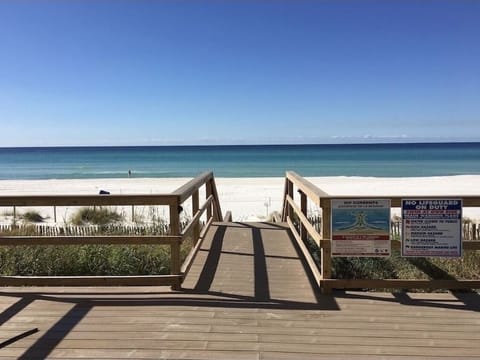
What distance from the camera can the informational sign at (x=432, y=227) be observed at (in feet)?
13.8

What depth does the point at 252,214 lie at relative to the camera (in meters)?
15.0

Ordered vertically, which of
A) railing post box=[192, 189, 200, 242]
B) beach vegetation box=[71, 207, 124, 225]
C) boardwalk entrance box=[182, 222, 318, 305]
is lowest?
beach vegetation box=[71, 207, 124, 225]

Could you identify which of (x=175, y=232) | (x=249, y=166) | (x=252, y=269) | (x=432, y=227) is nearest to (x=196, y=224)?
(x=252, y=269)

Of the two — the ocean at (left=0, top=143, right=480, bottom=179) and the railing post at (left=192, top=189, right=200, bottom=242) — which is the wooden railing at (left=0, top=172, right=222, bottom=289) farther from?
the ocean at (left=0, top=143, right=480, bottom=179)

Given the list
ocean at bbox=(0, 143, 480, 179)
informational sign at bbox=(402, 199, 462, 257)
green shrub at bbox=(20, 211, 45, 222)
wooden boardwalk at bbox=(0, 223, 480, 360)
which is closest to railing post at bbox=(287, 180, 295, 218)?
wooden boardwalk at bbox=(0, 223, 480, 360)

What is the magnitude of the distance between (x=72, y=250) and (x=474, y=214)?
1273 cm

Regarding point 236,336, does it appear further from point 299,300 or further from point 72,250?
point 72,250

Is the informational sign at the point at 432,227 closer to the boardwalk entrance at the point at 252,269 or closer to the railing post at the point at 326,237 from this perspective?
the railing post at the point at 326,237

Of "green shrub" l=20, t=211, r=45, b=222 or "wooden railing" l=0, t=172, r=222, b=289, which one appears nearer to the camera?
"wooden railing" l=0, t=172, r=222, b=289

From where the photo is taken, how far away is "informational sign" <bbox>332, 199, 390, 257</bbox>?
4262 mm

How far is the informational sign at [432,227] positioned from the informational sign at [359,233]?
0.21 meters

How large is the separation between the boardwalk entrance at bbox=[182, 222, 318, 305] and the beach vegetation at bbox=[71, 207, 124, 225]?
5.42 meters

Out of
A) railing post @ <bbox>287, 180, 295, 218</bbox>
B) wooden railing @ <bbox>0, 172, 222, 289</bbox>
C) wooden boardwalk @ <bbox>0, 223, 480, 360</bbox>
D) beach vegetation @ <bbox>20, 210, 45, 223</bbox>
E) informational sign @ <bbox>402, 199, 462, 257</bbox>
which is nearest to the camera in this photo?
wooden boardwalk @ <bbox>0, 223, 480, 360</bbox>

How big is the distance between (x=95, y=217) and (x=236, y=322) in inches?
380
